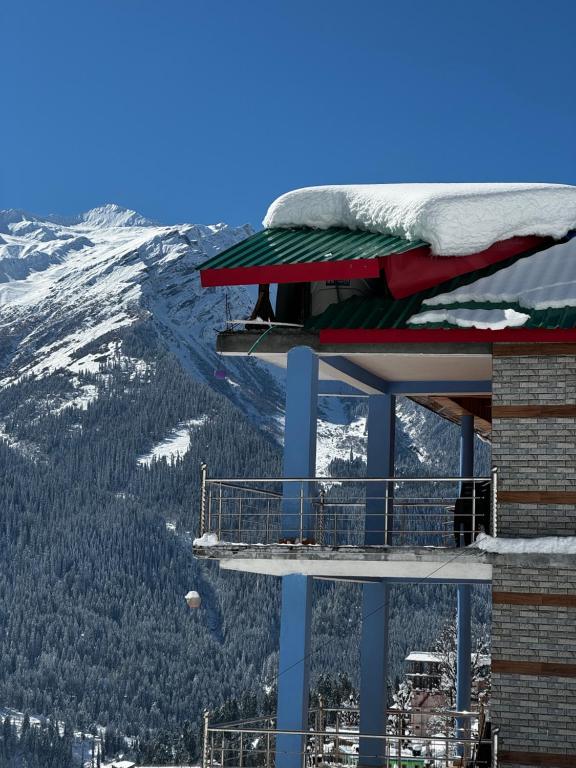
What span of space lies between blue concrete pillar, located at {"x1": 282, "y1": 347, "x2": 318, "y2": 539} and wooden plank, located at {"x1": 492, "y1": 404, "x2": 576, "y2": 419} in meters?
2.81

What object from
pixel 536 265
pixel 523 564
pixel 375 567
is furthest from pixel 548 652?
pixel 536 265

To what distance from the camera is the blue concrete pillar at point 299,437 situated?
18812 millimetres

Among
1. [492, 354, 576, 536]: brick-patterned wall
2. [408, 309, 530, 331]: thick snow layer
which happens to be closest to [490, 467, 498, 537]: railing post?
[492, 354, 576, 536]: brick-patterned wall

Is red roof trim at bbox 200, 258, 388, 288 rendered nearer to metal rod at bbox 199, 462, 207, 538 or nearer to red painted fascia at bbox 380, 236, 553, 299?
red painted fascia at bbox 380, 236, 553, 299

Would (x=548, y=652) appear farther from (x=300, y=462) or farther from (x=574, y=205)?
(x=574, y=205)

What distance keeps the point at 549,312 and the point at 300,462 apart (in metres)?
4.31

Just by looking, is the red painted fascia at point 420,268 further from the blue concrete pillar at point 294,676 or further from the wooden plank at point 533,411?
the blue concrete pillar at point 294,676

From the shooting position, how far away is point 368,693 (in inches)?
958

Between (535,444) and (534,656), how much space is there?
3.00 meters

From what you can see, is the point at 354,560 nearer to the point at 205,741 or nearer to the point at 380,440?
the point at 205,741

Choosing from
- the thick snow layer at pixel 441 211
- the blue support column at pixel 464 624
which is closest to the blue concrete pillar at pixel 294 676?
the thick snow layer at pixel 441 211

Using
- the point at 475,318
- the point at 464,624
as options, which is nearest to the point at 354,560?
the point at 475,318

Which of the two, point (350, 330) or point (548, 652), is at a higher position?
point (350, 330)

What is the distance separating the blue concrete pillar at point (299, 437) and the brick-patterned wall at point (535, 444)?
9.17 feet
